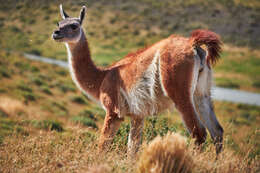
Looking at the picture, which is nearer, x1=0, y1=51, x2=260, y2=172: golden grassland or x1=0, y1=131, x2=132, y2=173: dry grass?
x1=0, y1=51, x2=260, y2=172: golden grassland

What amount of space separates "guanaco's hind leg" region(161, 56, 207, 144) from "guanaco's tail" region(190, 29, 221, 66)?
362 millimetres

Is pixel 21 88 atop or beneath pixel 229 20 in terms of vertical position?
beneath

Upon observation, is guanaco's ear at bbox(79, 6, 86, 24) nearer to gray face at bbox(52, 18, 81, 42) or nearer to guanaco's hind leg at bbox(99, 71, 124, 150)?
gray face at bbox(52, 18, 81, 42)

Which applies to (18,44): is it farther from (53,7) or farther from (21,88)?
(53,7)

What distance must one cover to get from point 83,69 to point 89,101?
1154 centimetres

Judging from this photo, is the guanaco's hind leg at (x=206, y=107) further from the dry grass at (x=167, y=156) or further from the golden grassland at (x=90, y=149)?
the dry grass at (x=167, y=156)

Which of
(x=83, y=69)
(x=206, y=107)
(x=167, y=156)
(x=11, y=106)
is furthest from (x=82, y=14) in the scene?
(x=11, y=106)

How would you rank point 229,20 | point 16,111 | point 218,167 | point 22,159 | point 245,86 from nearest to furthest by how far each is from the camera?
point 218,167 → point 22,159 → point 16,111 → point 229,20 → point 245,86

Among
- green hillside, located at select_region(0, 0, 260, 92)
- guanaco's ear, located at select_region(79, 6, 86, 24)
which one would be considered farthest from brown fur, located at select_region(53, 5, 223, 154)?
green hillside, located at select_region(0, 0, 260, 92)

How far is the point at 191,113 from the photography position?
5035 mm

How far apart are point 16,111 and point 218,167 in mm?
9512

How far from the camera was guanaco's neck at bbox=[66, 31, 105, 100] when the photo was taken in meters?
6.36

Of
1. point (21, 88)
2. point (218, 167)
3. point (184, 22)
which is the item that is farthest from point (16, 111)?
point (184, 22)

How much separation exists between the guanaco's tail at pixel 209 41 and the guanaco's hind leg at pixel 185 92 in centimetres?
36
